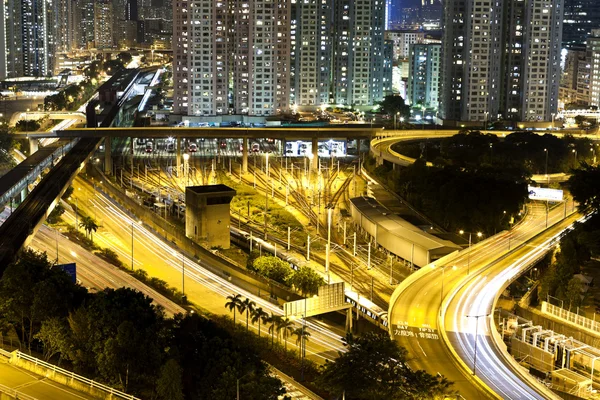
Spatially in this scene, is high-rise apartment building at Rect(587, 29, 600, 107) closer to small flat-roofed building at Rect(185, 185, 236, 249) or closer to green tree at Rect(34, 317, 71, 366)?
small flat-roofed building at Rect(185, 185, 236, 249)

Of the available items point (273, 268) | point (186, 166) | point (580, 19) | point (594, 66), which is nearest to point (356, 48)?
point (594, 66)

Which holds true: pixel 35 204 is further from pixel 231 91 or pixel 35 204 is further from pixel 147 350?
pixel 231 91

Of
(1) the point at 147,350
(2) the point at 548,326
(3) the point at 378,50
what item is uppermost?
(3) the point at 378,50

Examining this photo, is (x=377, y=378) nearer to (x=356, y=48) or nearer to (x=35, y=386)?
(x=35, y=386)

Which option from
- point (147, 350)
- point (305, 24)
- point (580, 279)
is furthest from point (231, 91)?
point (147, 350)

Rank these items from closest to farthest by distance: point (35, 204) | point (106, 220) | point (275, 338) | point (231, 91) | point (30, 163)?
point (275, 338)
point (35, 204)
point (106, 220)
point (30, 163)
point (231, 91)

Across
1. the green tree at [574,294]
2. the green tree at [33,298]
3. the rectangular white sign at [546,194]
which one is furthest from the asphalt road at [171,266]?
the rectangular white sign at [546,194]

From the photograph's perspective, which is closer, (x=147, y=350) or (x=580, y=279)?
(x=147, y=350)
